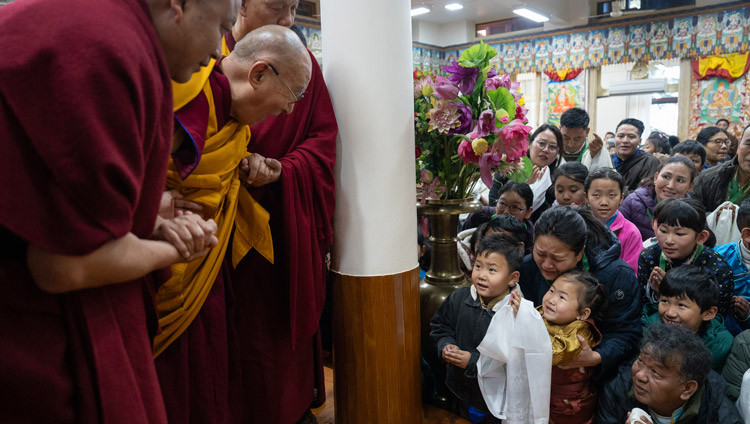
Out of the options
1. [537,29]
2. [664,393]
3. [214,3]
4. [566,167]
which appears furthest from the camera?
[537,29]

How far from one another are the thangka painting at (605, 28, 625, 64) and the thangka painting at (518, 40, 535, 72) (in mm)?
1296

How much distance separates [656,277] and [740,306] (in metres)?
0.36

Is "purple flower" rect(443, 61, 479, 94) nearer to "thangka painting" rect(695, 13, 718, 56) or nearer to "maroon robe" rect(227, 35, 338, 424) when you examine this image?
"maroon robe" rect(227, 35, 338, 424)

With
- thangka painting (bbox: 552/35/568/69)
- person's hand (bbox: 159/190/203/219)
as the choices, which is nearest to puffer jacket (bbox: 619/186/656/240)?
person's hand (bbox: 159/190/203/219)

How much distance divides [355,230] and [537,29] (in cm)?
853

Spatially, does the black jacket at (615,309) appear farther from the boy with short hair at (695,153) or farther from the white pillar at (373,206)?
the boy with short hair at (695,153)

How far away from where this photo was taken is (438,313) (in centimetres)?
218

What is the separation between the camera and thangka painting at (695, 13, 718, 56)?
25.1 feet

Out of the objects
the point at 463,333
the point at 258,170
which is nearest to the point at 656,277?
the point at 463,333

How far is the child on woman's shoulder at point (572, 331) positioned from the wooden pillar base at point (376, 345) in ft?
1.64

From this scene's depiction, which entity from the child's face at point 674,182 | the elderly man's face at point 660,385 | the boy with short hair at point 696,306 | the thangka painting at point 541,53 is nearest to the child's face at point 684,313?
the boy with short hair at point 696,306

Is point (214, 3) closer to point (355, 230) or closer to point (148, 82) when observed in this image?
point (148, 82)

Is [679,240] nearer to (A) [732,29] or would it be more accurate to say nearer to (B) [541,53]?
(A) [732,29]

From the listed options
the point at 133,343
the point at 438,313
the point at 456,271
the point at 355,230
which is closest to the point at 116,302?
the point at 133,343
